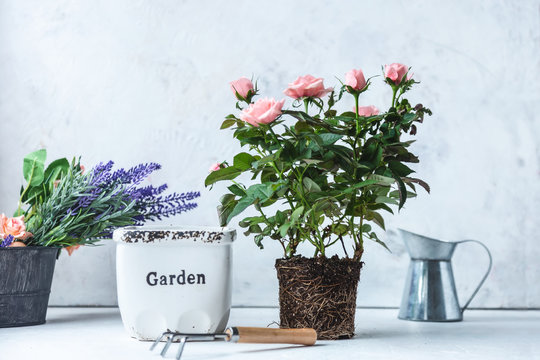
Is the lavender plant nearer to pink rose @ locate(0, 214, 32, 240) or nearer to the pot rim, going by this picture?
pink rose @ locate(0, 214, 32, 240)

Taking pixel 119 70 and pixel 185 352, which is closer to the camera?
pixel 185 352

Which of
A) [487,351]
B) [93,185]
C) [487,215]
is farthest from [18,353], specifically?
[487,215]

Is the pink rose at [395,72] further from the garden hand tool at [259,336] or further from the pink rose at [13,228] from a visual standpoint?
the pink rose at [13,228]

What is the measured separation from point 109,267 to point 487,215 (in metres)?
0.87

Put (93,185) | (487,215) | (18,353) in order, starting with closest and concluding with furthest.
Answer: (18,353) → (93,185) → (487,215)

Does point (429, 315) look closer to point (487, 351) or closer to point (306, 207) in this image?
point (487, 351)

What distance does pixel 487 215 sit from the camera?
54.1 inches

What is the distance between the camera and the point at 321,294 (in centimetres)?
92

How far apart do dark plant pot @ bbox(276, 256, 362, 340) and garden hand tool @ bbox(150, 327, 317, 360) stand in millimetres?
55

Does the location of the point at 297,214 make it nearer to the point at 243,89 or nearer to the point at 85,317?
the point at 243,89

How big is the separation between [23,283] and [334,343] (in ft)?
1.80

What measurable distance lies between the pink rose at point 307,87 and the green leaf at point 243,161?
115 millimetres

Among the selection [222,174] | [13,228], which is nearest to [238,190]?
[222,174]

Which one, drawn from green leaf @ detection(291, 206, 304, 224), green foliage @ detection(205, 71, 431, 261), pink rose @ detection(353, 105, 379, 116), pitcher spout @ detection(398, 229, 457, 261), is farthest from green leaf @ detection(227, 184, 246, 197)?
pitcher spout @ detection(398, 229, 457, 261)
